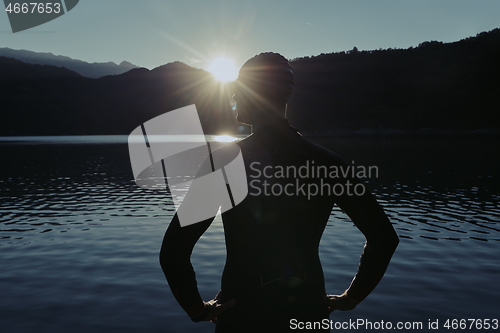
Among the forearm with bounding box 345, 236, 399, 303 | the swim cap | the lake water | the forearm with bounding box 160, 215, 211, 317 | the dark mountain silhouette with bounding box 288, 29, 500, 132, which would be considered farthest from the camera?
the dark mountain silhouette with bounding box 288, 29, 500, 132

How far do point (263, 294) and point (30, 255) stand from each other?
1426 centimetres

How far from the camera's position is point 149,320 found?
8.55m

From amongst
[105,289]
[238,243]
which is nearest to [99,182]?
[105,289]

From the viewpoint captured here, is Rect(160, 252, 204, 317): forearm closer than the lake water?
Yes

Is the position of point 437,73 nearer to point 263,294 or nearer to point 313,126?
point 313,126

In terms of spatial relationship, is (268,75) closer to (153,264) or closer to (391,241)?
(391,241)

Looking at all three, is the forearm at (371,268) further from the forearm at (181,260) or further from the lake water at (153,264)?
the lake water at (153,264)

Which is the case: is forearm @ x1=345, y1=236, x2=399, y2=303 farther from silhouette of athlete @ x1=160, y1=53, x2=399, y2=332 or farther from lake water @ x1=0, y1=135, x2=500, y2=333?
lake water @ x1=0, y1=135, x2=500, y2=333

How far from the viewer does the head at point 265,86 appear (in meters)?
1.86

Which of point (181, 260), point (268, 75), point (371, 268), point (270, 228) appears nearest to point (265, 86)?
point (268, 75)

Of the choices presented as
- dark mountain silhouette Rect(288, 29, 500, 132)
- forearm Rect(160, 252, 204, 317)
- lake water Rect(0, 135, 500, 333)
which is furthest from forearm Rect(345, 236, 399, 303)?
dark mountain silhouette Rect(288, 29, 500, 132)

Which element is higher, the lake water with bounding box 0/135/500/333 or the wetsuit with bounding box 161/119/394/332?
the wetsuit with bounding box 161/119/394/332

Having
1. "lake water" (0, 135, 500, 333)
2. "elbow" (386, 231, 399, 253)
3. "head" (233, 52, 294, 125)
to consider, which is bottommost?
"lake water" (0, 135, 500, 333)

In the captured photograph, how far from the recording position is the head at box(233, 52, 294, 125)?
186 cm
